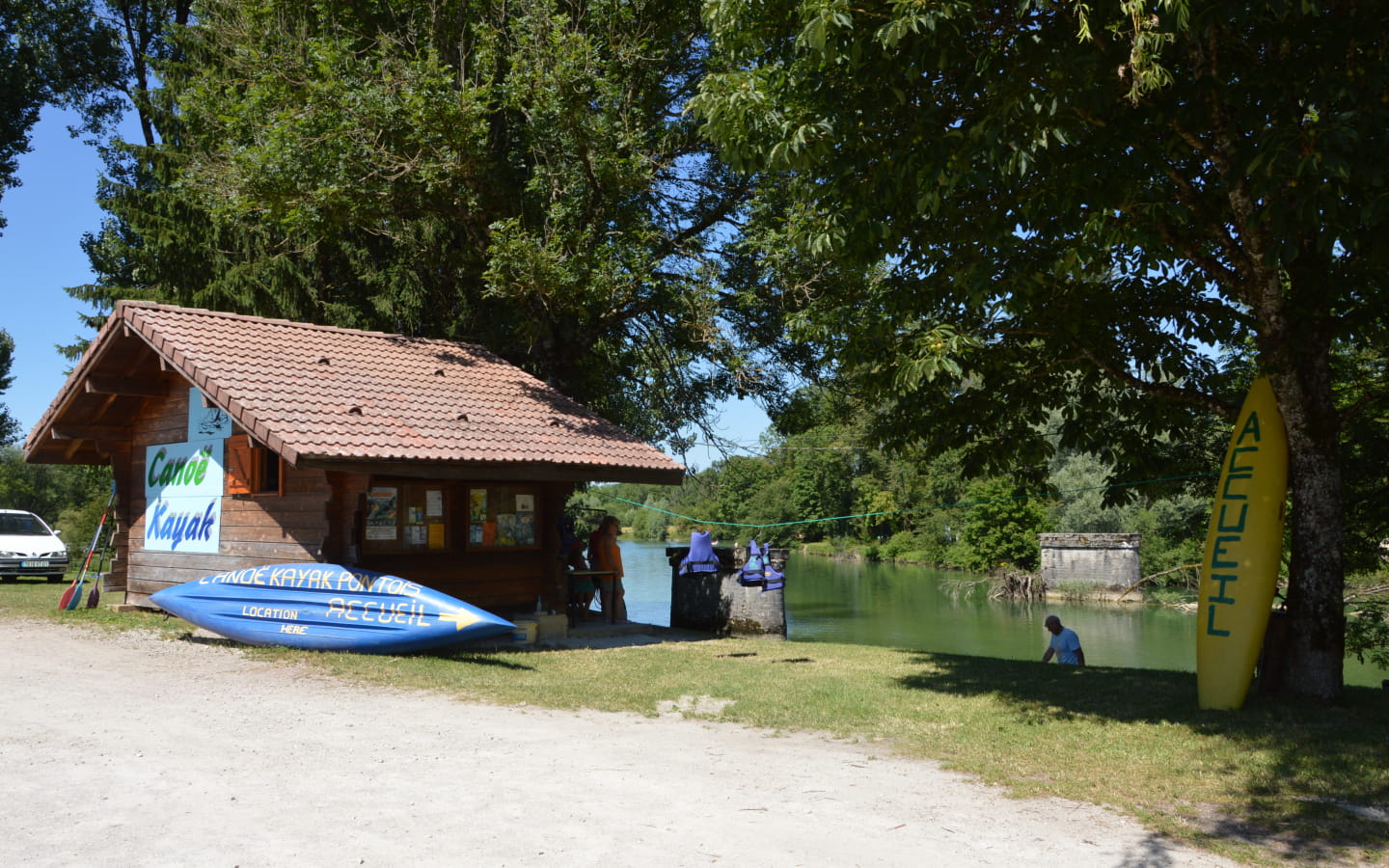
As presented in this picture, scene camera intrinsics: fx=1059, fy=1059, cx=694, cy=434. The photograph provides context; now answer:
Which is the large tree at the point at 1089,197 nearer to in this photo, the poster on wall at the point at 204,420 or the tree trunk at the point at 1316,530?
the tree trunk at the point at 1316,530

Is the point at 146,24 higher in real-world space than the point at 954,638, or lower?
higher

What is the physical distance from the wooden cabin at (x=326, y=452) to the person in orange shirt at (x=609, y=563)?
997mm

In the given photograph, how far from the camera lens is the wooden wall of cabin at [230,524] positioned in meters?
12.5

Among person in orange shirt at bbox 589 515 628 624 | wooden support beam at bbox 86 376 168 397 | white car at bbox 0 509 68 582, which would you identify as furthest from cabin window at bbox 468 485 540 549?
white car at bbox 0 509 68 582

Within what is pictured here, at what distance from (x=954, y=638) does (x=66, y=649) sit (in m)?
22.9

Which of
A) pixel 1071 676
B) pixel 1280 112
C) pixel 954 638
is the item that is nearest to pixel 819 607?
pixel 954 638

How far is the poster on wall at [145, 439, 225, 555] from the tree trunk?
12.2 meters

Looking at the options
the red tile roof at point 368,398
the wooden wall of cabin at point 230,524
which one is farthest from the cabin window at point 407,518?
the red tile roof at point 368,398

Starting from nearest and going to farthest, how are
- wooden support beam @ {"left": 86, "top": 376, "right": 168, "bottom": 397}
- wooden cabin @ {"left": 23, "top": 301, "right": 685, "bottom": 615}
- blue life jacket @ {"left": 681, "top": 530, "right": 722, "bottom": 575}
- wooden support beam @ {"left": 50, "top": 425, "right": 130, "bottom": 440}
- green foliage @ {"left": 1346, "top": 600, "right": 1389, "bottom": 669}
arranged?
1. wooden cabin @ {"left": 23, "top": 301, "right": 685, "bottom": 615}
2. green foliage @ {"left": 1346, "top": 600, "right": 1389, "bottom": 669}
3. wooden support beam @ {"left": 86, "top": 376, "right": 168, "bottom": 397}
4. wooden support beam @ {"left": 50, "top": 425, "right": 130, "bottom": 440}
5. blue life jacket @ {"left": 681, "top": 530, "right": 722, "bottom": 575}

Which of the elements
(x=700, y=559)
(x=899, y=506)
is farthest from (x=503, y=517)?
(x=899, y=506)

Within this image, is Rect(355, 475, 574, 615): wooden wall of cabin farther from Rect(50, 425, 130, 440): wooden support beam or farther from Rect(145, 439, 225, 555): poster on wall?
Rect(50, 425, 130, 440): wooden support beam

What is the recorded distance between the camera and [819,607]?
36875 millimetres

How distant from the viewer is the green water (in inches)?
1041

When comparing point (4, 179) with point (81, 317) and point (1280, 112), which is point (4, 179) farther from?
point (1280, 112)
